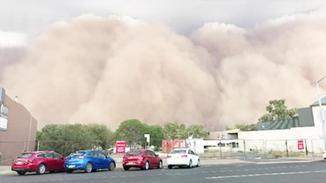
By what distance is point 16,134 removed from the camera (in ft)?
143

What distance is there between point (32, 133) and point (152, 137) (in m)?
77.0

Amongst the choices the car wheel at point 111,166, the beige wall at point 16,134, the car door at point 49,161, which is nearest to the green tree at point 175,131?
the beige wall at point 16,134

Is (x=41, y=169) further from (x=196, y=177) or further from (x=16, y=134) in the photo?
(x=16, y=134)

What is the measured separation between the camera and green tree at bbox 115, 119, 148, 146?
120m

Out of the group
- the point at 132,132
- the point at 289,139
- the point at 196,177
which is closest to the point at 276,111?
the point at 289,139

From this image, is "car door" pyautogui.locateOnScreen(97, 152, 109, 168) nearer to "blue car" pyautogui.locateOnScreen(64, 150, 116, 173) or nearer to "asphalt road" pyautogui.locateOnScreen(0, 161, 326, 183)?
"blue car" pyautogui.locateOnScreen(64, 150, 116, 173)

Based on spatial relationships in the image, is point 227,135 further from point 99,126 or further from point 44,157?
point 44,157

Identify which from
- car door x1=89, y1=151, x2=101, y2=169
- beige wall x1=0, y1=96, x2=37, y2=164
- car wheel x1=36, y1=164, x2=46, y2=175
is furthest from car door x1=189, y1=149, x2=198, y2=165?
beige wall x1=0, y1=96, x2=37, y2=164

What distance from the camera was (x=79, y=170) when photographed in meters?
26.1

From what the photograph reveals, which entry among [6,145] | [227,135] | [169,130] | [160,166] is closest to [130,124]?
[169,130]

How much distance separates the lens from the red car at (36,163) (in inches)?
915

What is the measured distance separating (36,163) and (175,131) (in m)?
113

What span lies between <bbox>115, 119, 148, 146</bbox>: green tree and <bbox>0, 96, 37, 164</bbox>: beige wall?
70156 millimetres

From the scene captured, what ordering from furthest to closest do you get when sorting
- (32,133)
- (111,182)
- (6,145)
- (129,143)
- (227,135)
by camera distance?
(227,135)
(129,143)
(32,133)
(6,145)
(111,182)
